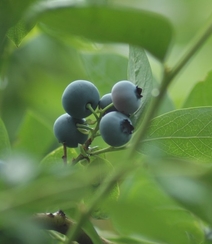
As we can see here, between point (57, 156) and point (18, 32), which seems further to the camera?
point (57, 156)

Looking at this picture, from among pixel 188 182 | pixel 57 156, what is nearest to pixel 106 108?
pixel 57 156

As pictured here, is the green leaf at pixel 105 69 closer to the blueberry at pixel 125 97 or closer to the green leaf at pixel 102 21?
the blueberry at pixel 125 97

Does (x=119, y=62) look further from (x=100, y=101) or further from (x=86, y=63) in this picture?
(x=100, y=101)

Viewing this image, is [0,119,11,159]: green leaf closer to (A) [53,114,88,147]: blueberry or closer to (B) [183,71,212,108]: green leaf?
(A) [53,114,88,147]: blueberry

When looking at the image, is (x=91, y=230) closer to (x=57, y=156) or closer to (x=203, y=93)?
(x=57, y=156)

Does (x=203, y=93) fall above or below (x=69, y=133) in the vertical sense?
above

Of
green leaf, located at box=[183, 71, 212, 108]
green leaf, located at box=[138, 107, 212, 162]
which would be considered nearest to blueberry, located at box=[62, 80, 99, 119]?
green leaf, located at box=[138, 107, 212, 162]

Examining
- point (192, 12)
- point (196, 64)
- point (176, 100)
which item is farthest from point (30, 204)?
point (192, 12)

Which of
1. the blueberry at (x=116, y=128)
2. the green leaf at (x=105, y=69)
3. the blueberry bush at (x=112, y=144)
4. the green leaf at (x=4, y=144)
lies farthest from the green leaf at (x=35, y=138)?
the blueberry at (x=116, y=128)

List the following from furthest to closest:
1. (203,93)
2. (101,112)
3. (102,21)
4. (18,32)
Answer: (203,93) < (101,112) < (18,32) < (102,21)
